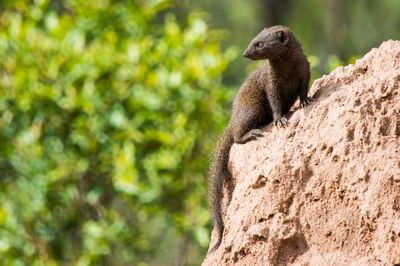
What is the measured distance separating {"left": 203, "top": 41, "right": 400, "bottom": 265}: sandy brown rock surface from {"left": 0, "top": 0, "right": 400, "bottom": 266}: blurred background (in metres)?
2.77

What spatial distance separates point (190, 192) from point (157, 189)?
0.99ft

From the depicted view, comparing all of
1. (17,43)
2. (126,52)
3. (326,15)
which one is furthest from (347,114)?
(326,15)

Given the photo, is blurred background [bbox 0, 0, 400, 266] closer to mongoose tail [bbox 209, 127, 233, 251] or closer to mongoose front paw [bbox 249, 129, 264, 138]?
mongoose tail [bbox 209, 127, 233, 251]

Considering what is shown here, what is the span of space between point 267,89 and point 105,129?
3231 millimetres

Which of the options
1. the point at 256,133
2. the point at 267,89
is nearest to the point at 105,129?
the point at 267,89

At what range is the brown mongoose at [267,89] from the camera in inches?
232

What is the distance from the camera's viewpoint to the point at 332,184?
15.8 ft

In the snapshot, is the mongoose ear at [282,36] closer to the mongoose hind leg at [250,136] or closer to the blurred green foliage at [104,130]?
the mongoose hind leg at [250,136]

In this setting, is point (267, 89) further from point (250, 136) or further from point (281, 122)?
point (281, 122)

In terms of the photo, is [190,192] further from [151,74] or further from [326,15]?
[326,15]

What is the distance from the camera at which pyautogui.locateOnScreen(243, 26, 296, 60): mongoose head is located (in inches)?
241

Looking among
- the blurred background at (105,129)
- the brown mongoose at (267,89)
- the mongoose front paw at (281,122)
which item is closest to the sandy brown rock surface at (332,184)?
the mongoose front paw at (281,122)

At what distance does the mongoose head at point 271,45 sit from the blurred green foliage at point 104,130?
2325 mm

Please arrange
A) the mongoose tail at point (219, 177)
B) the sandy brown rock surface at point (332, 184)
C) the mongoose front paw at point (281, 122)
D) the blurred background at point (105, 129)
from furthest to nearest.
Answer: the blurred background at point (105, 129) → the mongoose tail at point (219, 177) → the mongoose front paw at point (281, 122) → the sandy brown rock surface at point (332, 184)
